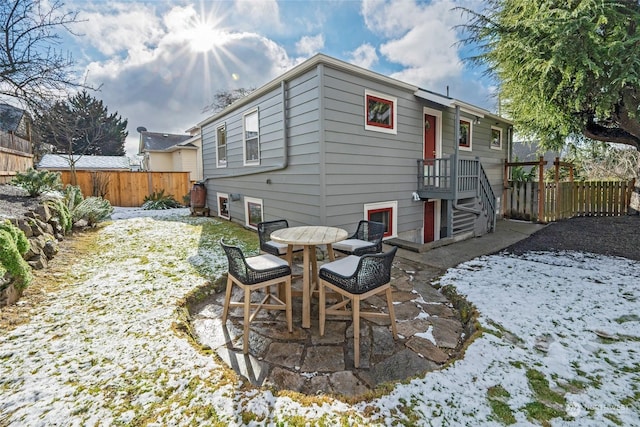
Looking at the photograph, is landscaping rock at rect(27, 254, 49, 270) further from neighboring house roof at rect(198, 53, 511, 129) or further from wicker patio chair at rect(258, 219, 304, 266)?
neighboring house roof at rect(198, 53, 511, 129)

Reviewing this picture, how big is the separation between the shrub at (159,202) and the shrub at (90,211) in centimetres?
449

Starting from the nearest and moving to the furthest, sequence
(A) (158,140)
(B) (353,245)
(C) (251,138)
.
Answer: (B) (353,245)
(C) (251,138)
(A) (158,140)

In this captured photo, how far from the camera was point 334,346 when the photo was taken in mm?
2637

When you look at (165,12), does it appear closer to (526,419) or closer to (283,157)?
(283,157)

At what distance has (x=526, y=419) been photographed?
5.53 ft

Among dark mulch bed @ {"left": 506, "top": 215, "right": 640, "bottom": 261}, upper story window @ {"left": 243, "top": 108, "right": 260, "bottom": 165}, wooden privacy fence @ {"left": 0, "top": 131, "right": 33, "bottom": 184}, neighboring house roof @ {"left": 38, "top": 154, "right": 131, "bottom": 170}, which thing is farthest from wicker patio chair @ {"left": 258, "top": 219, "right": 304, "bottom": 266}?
neighboring house roof @ {"left": 38, "top": 154, "right": 131, "bottom": 170}

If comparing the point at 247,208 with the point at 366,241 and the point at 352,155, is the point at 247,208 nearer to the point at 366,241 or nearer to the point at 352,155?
the point at 352,155

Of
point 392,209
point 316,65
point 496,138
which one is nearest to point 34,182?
point 316,65

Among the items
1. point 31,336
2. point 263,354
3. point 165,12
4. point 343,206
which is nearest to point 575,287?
point 343,206

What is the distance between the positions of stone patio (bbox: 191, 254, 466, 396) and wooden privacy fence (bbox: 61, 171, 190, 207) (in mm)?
12144

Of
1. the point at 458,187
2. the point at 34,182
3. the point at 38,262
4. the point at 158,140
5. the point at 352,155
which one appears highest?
the point at 158,140

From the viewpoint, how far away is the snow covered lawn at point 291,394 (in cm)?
172

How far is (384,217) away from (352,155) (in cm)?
169

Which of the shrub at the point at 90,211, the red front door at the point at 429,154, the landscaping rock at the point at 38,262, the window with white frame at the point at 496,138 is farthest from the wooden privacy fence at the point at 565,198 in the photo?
the shrub at the point at 90,211
